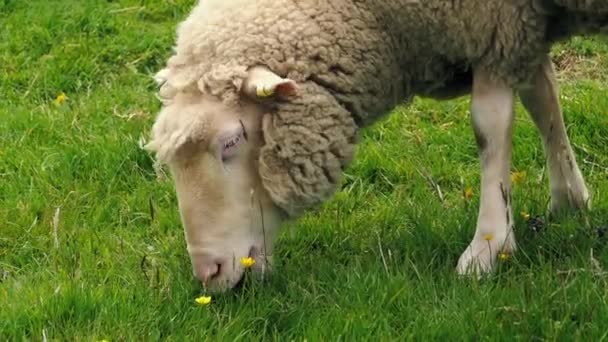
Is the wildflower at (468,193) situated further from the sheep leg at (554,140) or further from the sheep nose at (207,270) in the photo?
the sheep nose at (207,270)

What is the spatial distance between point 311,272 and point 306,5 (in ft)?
2.92

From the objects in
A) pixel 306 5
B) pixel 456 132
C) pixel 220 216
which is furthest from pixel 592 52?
pixel 220 216

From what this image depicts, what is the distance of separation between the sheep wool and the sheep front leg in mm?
69

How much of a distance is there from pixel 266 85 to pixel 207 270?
0.62 m

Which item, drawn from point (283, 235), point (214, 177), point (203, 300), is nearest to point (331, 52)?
point (214, 177)

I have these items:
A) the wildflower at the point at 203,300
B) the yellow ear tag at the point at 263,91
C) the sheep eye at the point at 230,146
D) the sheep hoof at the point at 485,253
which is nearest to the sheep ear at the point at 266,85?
the yellow ear tag at the point at 263,91

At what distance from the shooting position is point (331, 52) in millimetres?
3637

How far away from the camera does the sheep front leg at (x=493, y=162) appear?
368 centimetres

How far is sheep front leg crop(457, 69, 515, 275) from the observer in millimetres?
3682

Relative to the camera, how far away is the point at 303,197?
3670 millimetres

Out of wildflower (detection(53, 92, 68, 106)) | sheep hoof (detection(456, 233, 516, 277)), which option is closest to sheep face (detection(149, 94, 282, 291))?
sheep hoof (detection(456, 233, 516, 277))

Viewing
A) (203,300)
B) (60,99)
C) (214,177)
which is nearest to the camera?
(203,300)

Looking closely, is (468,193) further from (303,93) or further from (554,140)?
(303,93)

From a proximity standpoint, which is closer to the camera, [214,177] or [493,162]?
[214,177]
